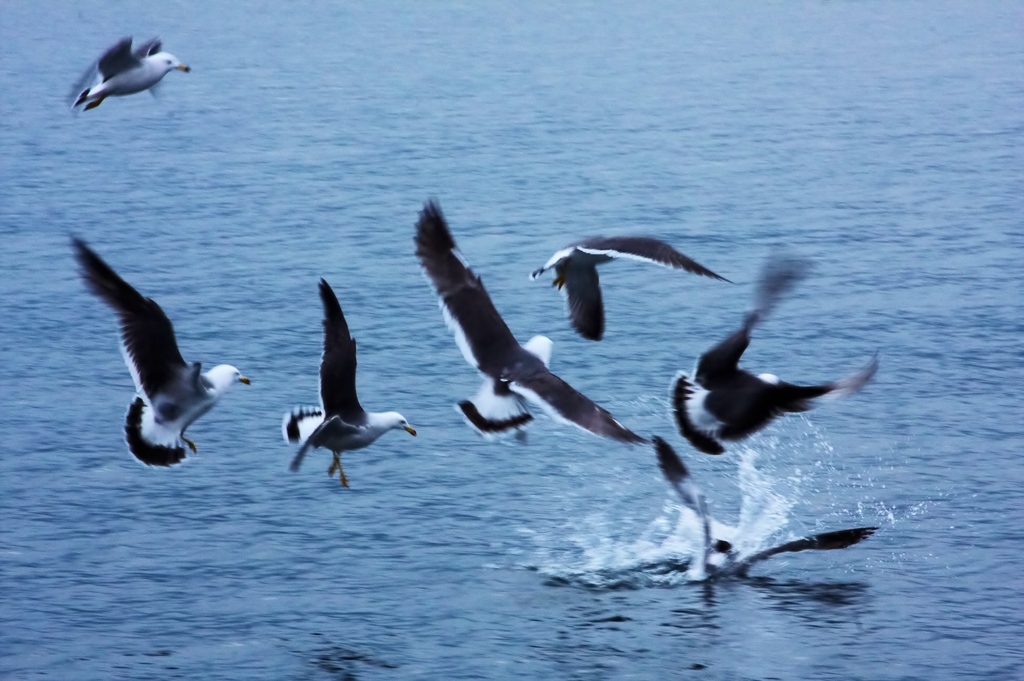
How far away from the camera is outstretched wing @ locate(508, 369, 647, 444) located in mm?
12727

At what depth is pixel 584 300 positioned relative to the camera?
16.2 metres

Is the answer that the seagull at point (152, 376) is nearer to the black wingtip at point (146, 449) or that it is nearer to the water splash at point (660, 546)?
the black wingtip at point (146, 449)

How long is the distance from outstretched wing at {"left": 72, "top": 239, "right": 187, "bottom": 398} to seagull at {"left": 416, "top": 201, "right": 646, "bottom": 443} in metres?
2.53

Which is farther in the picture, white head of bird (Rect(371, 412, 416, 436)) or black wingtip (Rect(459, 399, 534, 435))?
white head of bird (Rect(371, 412, 416, 436))

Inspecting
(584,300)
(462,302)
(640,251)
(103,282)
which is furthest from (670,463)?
(103,282)

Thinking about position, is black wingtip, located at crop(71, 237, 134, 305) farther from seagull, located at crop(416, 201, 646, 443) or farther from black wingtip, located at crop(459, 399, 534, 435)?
black wingtip, located at crop(459, 399, 534, 435)

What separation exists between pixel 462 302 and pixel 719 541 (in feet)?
12.4

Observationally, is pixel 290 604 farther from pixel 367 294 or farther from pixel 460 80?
pixel 460 80

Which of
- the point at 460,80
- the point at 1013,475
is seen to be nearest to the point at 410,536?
the point at 1013,475

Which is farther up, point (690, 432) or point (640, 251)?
point (640, 251)

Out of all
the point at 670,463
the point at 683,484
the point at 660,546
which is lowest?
the point at 660,546

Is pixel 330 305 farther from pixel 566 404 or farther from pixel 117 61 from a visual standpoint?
pixel 117 61

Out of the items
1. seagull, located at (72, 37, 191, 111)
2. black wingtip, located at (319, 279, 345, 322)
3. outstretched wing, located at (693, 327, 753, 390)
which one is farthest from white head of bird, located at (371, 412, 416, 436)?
seagull, located at (72, 37, 191, 111)

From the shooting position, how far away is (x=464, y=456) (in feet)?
61.3
